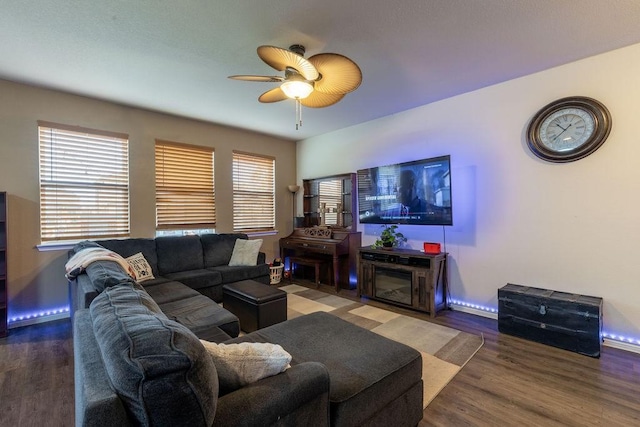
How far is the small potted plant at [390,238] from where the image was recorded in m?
4.07

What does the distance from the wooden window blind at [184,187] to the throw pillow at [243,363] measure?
12.2 feet

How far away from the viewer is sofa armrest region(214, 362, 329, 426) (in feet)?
3.25

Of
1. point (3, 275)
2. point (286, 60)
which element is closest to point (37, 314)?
point (3, 275)

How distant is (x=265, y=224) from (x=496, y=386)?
13.9 ft

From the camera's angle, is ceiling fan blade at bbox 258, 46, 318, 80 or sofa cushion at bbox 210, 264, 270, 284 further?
sofa cushion at bbox 210, 264, 270, 284

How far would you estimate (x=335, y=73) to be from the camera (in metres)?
2.17

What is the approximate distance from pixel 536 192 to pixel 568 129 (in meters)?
0.65

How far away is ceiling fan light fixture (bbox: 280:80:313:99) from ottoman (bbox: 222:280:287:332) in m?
1.87

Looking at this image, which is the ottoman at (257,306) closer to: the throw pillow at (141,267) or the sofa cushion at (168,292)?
the sofa cushion at (168,292)

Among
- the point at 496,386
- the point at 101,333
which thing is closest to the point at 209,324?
the point at 101,333

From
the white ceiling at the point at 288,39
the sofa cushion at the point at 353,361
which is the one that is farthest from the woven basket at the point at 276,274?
the sofa cushion at the point at 353,361

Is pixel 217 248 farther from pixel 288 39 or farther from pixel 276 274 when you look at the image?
pixel 288 39

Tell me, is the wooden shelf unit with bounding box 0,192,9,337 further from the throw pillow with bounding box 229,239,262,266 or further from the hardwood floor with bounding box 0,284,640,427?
the throw pillow with bounding box 229,239,262,266

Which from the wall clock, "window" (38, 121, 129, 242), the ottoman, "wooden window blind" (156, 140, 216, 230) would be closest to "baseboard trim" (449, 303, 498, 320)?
the wall clock
